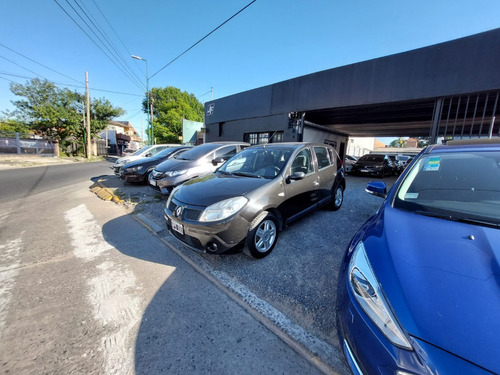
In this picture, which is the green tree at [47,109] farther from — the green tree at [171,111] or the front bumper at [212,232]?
the front bumper at [212,232]

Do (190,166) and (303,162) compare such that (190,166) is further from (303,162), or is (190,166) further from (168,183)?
(303,162)

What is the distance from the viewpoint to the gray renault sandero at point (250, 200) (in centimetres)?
248

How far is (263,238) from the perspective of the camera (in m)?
2.81

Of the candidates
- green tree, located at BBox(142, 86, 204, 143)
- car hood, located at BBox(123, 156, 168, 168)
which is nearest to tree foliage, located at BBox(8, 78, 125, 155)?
green tree, located at BBox(142, 86, 204, 143)

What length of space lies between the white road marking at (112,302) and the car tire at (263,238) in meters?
1.35

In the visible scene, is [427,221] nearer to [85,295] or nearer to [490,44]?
[85,295]

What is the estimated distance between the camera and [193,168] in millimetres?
5402

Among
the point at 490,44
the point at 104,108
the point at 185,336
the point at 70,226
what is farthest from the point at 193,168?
the point at 104,108

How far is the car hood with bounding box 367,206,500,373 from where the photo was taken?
0.85 metres

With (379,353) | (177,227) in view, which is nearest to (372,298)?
(379,353)

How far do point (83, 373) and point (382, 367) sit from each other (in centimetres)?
191

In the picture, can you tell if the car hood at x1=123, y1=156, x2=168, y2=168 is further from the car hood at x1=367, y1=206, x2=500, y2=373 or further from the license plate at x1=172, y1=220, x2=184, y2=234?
the car hood at x1=367, y1=206, x2=500, y2=373

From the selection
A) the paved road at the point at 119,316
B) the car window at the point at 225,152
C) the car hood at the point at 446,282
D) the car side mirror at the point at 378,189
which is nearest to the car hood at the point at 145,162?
the car window at the point at 225,152

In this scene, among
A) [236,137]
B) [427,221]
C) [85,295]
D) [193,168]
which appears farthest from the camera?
[236,137]
